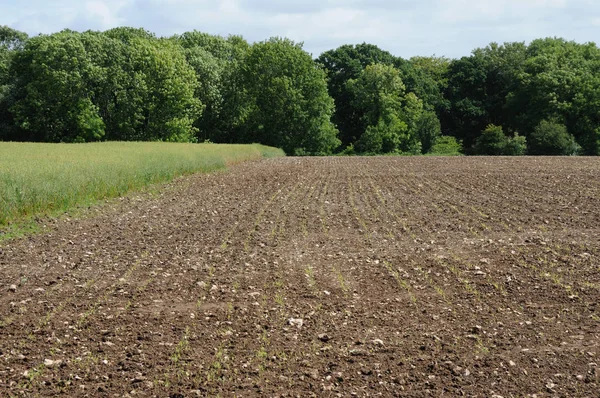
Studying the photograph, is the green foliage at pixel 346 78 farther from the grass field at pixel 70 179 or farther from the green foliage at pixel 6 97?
the grass field at pixel 70 179

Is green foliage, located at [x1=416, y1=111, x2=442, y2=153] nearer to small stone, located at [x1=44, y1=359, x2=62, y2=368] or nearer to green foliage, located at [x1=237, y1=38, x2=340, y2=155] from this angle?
green foliage, located at [x1=237, y1=38, x2=340, y2=155]

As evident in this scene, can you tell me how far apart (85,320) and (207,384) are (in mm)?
2449

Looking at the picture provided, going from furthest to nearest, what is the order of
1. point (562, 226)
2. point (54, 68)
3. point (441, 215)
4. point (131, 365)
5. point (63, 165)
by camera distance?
point (54, 68) < point (63, 165) < point (441, 215) < point (562, 226) < point (131, 365)

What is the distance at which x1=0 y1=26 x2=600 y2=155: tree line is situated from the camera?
6353 cm

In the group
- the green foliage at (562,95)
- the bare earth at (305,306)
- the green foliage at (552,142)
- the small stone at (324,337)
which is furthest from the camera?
the green foliage at (562,95)

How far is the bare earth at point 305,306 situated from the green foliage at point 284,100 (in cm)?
5883

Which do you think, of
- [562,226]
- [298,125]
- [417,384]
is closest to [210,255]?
[417,384]

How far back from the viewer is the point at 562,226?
A: 14141mm

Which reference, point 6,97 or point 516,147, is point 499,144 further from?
point 6,97

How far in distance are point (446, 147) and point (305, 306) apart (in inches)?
3073

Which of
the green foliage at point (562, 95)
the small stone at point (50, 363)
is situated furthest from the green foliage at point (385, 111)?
the small stone at point (50, 363)

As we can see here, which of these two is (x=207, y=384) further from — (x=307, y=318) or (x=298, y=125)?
(x=298, y=125)

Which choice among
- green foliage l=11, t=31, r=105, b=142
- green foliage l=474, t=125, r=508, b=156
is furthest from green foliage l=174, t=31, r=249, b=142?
green foliage l=474, t=125, r=508, b=156

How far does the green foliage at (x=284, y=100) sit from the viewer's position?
73938 millimetres
